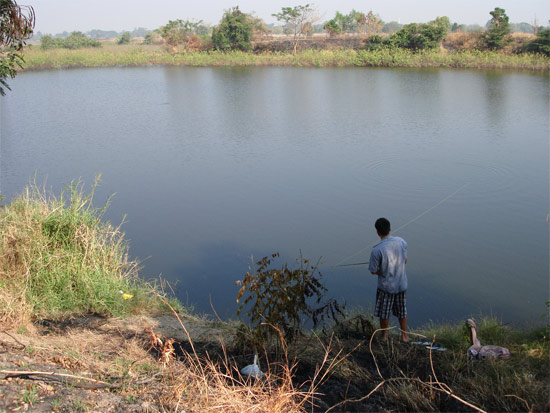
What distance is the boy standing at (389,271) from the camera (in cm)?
347

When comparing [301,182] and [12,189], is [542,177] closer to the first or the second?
[301,182]

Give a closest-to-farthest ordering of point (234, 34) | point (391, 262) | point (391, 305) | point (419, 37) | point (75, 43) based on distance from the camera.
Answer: point (391, 262) < point (391, 305) < point (419, 37) < point (234, 34) < point (75, 43)

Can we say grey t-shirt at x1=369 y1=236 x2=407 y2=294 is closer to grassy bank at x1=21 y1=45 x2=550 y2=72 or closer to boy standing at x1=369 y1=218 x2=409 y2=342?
boy standing at x1=369 y1=218 x2=409 y2=342

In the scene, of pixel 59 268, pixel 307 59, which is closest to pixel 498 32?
pixel 307 59

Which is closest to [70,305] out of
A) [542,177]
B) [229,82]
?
[542,177]

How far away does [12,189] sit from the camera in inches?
322

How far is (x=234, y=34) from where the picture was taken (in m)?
28.5

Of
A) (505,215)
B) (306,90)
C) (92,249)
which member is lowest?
(505,215)

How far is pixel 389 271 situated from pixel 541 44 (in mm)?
21917

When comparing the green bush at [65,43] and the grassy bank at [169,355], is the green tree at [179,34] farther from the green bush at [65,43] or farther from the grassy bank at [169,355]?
the grassy bank at [169,355]

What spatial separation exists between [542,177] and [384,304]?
5716 millimetres

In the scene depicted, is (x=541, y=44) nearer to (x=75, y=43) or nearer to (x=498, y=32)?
(x=498, y=32)

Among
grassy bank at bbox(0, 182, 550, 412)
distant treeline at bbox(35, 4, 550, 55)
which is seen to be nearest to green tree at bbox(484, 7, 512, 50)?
distant treeline at bbox(35, 4, 550, 55)

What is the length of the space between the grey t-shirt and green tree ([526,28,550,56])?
21351 millimetres
